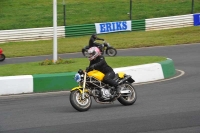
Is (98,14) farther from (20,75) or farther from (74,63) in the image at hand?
(20,75)

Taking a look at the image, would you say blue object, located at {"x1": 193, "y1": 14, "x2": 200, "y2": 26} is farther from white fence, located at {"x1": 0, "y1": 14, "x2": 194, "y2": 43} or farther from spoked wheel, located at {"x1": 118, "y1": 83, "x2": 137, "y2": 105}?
spoked wheel, located at {"x1": 118, "y1": 83, "x2": 137, "y2": 105}

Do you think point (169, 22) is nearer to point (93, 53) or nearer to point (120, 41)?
point (120, 41)

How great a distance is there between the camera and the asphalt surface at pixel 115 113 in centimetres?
945

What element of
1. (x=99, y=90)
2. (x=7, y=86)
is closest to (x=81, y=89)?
(x=99, y=90)

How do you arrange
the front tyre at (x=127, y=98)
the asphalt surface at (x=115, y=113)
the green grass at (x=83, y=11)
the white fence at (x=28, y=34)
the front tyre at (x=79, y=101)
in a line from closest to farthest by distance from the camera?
the asphalt surface at (x=115, y=113), the front tyre at (x=79, y=101), the front tyre at (x=127, y=98), the white fence at (x=28, y=34), the green grass at (x=83, y=11)

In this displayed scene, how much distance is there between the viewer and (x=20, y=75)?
1495cm

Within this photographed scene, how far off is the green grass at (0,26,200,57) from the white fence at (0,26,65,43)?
47 cm

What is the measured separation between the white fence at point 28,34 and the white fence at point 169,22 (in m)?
5.61

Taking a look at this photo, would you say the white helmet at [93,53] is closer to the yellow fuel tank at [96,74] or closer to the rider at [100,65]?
the rider at [100,65]

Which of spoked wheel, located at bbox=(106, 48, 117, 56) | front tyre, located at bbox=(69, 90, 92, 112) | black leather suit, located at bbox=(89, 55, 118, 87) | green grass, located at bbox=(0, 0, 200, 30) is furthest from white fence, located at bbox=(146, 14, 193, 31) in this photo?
front tyre, located at bbox=(69, 90, 92, 112)

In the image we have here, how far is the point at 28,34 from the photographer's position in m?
32.8

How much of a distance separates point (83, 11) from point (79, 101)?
28.8m

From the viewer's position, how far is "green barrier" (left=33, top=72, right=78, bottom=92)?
569 inches

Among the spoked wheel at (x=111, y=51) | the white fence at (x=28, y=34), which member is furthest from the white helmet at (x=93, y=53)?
the white fence at (x=28, y=34)
